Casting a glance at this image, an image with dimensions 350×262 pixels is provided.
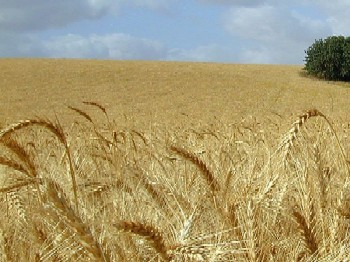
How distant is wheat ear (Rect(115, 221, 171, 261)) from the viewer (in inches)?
38.4

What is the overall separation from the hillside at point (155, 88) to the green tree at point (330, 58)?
4.53 feet

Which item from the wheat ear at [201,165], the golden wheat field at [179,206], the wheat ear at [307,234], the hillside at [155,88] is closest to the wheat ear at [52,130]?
the golden wheat field at [179,206]

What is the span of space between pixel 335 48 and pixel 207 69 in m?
8.34

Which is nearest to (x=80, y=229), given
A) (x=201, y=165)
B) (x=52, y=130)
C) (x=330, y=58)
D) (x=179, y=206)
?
(x=52, y=130)

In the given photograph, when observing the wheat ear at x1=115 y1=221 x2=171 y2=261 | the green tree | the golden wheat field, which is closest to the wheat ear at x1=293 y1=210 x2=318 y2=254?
the golden wheat field

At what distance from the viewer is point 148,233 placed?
0.99 metres

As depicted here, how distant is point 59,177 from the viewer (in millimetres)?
2297

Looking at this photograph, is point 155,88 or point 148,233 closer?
point 148,233

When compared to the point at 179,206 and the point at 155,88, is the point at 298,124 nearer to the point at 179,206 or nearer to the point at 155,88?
the point at 179,206

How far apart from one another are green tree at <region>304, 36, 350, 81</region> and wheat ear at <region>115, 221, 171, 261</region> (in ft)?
127

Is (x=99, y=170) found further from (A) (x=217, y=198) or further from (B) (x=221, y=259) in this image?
(B) (x=221, y=259)

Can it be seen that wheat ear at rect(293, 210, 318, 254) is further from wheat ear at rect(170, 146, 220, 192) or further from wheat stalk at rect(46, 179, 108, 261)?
wheat stalk at rect(46, 179, 108, 261)

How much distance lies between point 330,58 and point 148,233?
128ft

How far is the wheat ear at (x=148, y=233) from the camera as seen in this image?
3.20 ft
